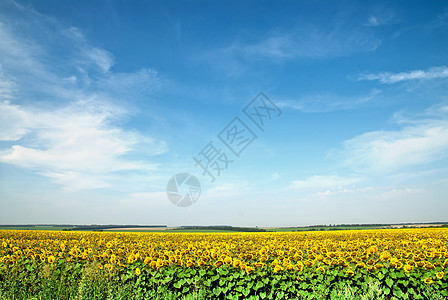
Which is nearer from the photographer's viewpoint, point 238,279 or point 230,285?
point 230,285

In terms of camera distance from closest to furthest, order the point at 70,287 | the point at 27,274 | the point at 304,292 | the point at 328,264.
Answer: the point at 304,292
the point at 70,287
the point at 328,264
the point at 27,274

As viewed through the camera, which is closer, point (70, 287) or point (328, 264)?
point (70, 287)

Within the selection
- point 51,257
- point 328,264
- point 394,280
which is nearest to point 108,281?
point 51,257

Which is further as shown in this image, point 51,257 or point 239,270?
point 51,257

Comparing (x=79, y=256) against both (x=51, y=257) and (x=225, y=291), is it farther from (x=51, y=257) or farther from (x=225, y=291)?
(x=225, y=291)

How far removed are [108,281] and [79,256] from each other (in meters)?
2.65

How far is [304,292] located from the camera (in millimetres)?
7703

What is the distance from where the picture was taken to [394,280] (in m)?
8.19

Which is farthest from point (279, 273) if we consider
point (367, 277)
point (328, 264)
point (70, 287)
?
point (70, 287)

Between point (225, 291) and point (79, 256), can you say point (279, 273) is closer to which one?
point (225, 291)

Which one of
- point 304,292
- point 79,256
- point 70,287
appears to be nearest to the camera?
point 304,292

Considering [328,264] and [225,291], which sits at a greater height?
[328,264]

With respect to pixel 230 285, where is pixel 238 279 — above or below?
above

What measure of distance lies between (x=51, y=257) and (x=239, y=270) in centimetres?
728
